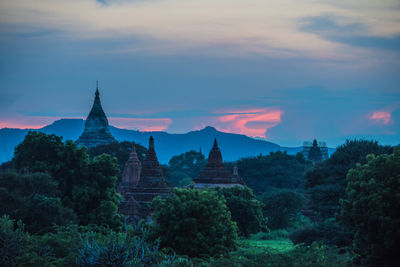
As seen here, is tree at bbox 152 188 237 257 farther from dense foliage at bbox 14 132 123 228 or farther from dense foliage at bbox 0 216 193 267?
dense foliage at bbox 14 132 123 228

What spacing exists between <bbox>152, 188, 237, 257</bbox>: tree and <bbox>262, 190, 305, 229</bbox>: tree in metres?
28.6

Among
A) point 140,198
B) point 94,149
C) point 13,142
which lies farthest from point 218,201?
point 13,142

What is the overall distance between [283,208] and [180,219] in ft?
100

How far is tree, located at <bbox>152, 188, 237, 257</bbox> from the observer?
26969 millimetres

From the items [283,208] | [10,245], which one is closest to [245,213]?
[283,208]

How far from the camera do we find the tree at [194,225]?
88.5 ft

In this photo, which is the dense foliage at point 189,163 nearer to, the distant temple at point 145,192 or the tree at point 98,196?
the distant temple at point 145,192

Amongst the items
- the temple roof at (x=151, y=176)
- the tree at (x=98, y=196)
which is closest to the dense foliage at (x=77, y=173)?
the tree at (x=98, y=196)

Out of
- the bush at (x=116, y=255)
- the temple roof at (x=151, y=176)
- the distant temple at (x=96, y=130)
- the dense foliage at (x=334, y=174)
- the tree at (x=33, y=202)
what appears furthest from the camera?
the distant temple at (x=96, y=130)

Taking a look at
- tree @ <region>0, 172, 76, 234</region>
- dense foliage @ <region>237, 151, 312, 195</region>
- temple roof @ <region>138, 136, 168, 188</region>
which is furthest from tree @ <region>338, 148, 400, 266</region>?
dense foliage @ <region>237, 151, 312, 195</region>

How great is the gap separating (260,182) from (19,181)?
6457 cm

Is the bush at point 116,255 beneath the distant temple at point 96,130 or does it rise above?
beneath

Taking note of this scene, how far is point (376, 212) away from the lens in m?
→ 22.0

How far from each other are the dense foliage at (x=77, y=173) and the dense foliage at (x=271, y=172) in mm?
54313
